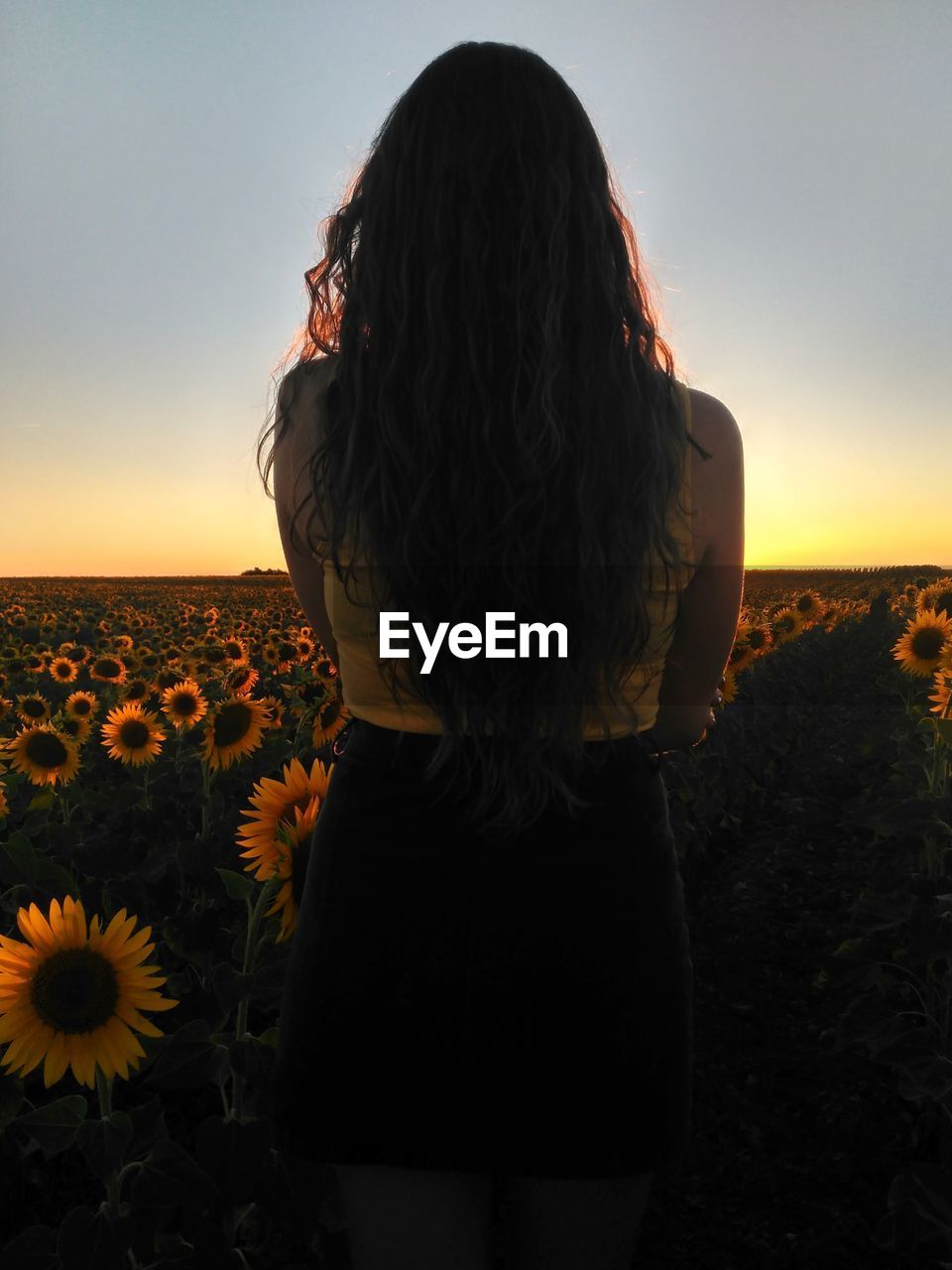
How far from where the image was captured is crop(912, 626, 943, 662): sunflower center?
641 centimetres

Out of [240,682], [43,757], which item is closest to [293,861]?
[43,757]

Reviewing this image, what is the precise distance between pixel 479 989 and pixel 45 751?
4470 mm

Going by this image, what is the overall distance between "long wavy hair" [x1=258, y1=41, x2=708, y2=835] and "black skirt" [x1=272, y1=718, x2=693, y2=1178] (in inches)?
2.8

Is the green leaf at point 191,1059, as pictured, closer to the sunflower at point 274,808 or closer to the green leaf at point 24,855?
the sunflower at point 274,808

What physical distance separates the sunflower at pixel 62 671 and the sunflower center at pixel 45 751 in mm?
4437

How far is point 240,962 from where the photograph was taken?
9.43ft

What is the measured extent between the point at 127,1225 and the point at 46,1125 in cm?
27

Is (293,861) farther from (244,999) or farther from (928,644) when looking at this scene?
(928,644)

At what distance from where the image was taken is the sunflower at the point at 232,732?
170 inches

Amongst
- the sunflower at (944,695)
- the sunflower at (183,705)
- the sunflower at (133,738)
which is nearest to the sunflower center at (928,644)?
the sunflower at (944,695)

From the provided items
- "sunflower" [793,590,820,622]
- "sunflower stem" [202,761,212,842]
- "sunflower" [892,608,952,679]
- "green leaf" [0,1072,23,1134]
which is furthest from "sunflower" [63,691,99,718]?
"sunflower" [793,590,820,622]

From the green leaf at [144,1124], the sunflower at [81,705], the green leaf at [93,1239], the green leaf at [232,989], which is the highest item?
the sunflower at [81,705]

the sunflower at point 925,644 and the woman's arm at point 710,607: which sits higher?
the woman's arm at point 710,607

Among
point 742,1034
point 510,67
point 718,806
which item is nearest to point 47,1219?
point 742,1034
